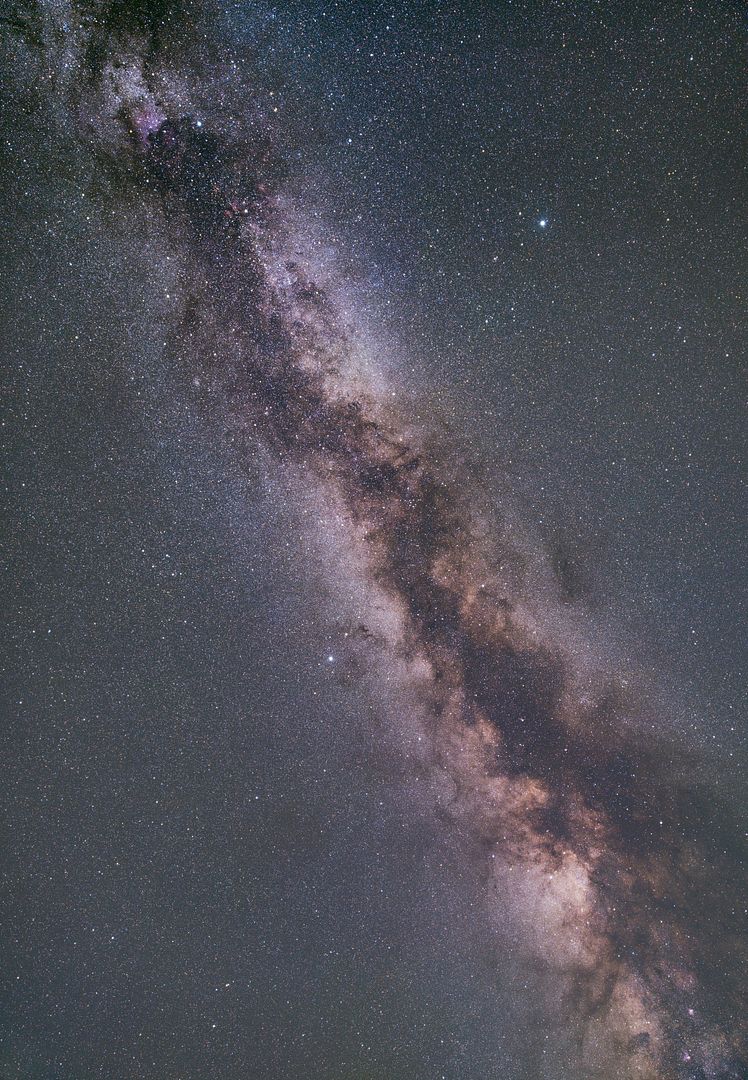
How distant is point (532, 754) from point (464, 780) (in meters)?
1.04

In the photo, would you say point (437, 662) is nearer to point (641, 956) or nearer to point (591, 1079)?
point (641, 956)

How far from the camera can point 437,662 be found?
6254 millimetres

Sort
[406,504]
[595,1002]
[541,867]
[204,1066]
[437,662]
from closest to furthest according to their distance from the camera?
1. [406,504]
2. [437,662]
3. [541,867]
4. [595,1002]
5. [204,1066]

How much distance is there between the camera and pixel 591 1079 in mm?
7340

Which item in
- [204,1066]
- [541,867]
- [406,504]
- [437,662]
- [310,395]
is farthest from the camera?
[204,1066]

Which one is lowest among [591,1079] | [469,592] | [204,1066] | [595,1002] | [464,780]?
[204,1066]

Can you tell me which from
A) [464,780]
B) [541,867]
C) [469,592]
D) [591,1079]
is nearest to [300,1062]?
[591,1079]

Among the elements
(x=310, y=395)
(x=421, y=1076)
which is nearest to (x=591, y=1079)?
(x=421, y=1076)

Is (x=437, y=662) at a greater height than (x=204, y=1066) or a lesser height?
greater

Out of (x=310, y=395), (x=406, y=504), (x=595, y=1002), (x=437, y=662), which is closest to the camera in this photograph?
(x=310, y=395)

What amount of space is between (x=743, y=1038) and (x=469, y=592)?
852 centimetres

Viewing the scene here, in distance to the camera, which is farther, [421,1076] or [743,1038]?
[421,1076]

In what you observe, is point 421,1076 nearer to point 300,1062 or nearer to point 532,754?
point 300,1062

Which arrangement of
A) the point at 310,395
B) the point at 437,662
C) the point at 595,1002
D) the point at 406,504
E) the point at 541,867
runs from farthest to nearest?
the point at 595,1002, the point at 541,867, the point at 437,662, the point at 406,504, the point at 310,395
